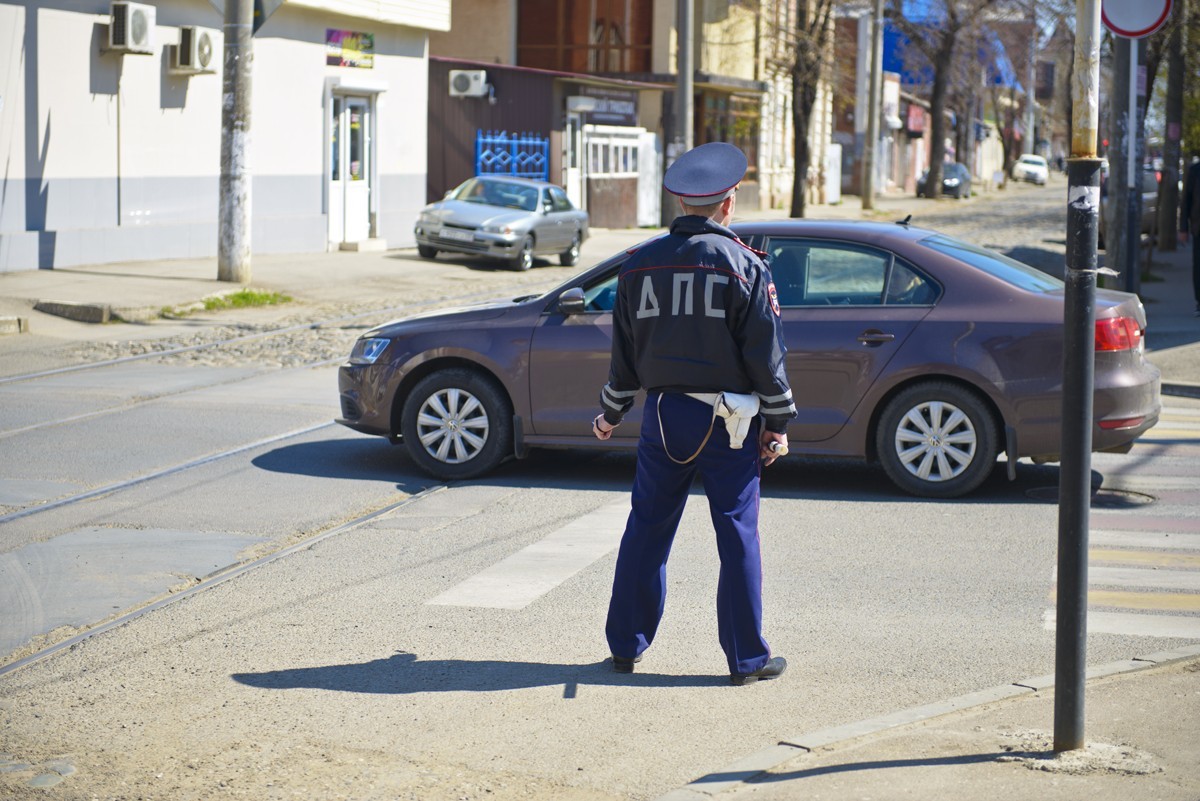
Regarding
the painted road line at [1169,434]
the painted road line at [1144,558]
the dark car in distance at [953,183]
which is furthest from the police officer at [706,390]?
the dark car in distance at [953,183]

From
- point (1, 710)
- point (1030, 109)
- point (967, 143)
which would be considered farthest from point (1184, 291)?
point (1030, 109)

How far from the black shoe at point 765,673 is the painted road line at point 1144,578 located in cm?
214

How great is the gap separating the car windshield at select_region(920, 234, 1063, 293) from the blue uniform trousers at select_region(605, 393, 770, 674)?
13.1ft

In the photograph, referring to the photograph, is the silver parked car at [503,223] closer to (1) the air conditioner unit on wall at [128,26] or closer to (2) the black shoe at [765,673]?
(1) the air conditioner unit on wall at [128,26]

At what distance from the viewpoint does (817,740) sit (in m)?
4.83

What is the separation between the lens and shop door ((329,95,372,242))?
28.1 metres

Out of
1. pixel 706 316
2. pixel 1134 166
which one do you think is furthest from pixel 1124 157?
pixel 706 316

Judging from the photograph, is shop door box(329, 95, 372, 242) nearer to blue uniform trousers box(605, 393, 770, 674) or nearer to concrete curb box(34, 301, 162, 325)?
concrete curb box(34, 301, 162, 325)

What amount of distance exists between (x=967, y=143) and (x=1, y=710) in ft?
271

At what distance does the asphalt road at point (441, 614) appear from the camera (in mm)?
4887

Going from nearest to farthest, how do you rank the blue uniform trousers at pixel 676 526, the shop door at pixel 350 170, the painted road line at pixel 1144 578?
the blue uniform trousers at pixel 676 526 → the painted road line at pixel 1144 578 → the shop door at pixel 350 170

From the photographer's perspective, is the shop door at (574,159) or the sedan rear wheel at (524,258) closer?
the sedan rear wheel at (524,258)

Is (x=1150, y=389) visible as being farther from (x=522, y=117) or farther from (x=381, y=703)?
(x=522, y=117)

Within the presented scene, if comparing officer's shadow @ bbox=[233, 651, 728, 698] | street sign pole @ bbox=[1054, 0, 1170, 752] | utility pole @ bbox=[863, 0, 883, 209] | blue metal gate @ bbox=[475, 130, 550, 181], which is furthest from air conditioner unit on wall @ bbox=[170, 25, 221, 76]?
utility pole @ bbox=[863, 0, 883, 209]
